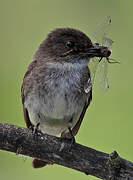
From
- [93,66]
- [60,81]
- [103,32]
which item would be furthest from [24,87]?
[103,32]

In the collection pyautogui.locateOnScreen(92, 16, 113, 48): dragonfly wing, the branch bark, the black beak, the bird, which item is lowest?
the branch bark

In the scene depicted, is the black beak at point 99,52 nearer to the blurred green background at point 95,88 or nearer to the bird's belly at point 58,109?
the bird's belly at point 58,109

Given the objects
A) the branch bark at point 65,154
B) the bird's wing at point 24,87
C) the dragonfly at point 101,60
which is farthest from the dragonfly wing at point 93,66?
the branch bark at point 65,154

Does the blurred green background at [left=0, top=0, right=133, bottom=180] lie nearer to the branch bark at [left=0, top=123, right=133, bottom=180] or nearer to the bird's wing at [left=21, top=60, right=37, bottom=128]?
the bird's wing at [left=21, top=60, right=37, bottom=128]

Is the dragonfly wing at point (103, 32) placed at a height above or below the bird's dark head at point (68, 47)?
above

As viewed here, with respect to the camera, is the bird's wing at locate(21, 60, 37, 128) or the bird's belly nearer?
the bird's belly

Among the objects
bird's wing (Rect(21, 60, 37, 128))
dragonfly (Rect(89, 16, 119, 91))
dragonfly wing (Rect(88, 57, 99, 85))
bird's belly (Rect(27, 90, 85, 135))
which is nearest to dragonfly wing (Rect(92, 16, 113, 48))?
dragonfly (Rect(89, 16, 119, 91))

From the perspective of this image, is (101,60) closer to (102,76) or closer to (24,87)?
(102,76)

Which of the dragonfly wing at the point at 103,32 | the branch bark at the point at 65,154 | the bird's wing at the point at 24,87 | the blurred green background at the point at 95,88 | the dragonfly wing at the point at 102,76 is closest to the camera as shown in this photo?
the branch bark at the point at 65,154
